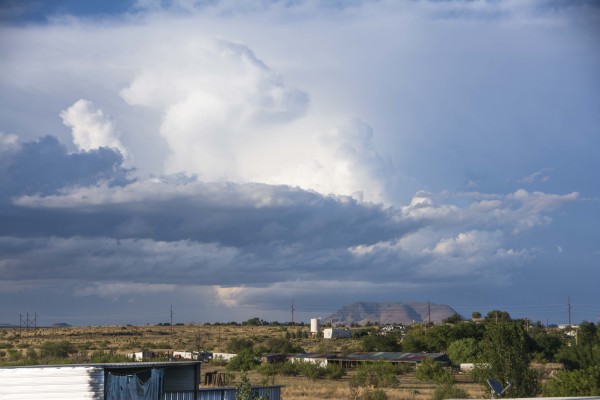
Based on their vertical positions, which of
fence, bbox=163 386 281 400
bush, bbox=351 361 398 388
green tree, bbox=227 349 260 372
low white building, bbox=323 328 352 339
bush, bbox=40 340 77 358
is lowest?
bush, bbox=351 361 398 388

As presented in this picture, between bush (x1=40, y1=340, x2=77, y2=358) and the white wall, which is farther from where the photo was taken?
bush (x1=40, y1=340, x2=77, y2=358)

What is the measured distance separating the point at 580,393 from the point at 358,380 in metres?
26.1

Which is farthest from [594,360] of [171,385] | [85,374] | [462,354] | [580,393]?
[85,374]

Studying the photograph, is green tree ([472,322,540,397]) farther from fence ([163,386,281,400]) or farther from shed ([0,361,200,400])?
shed ([0,361,200,400])

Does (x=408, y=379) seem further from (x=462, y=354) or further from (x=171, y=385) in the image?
(x=171, y=385)

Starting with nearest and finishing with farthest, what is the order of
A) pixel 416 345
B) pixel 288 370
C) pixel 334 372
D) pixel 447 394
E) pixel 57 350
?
pixel 447 394 < pixel 334 372 < pixel 288 370 < pixel 57 350 < pixel 416 345

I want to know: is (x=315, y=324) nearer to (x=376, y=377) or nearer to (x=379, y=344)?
(x=379, y=344)

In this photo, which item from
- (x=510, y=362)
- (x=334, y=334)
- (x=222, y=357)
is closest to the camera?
(x=510, y=362)

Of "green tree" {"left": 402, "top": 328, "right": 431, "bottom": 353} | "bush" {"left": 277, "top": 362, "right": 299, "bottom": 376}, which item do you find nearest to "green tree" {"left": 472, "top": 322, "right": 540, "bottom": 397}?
"bush" {"left": 277, "top": 362, "right": 299, "bottom": 376}

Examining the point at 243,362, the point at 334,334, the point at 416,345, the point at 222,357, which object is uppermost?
the point at 334,334

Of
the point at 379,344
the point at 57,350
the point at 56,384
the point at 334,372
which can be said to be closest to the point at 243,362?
the point at 334,372

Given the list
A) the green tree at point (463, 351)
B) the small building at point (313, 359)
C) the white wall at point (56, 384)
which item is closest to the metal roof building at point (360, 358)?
the small building at point (313, 359)

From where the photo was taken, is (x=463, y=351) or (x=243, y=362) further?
(x=463, y=351)

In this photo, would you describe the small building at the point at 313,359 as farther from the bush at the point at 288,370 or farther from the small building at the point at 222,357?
the small building at the point at 222,357
